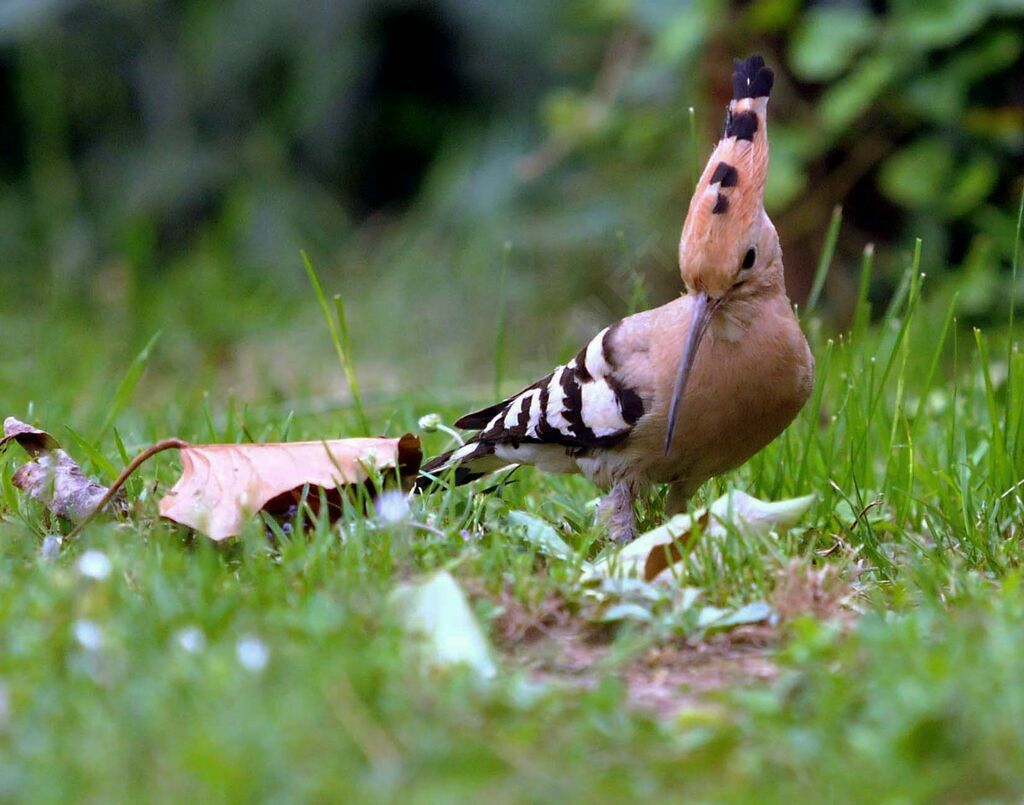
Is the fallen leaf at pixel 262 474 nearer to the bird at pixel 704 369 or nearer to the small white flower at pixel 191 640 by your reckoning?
the bird at pixel 704 369

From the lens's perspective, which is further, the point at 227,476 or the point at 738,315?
the point at 738,315

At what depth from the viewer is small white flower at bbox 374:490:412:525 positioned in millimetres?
2869

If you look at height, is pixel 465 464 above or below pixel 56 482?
below

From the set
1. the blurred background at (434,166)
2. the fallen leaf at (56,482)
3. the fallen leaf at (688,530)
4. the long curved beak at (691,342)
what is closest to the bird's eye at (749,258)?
the long curved beak at (691,342)

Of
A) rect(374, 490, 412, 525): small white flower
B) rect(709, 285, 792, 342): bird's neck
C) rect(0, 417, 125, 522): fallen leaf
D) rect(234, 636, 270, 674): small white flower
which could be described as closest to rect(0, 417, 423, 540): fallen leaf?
rect(0, 417, 125, 522): fallen leaf

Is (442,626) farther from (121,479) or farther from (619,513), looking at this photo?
(619,513)

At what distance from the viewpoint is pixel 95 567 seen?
2.48m

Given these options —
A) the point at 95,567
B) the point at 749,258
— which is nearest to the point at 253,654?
the point at 95,567

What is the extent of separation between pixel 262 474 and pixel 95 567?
629mm

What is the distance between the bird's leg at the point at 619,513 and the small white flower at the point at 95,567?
1.21 m

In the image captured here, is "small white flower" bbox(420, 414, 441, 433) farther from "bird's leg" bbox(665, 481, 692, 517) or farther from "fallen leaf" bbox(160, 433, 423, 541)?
"bird's leg" bbox(665, 481, 692, 517)

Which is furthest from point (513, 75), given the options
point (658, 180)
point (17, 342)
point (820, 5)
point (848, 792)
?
point (848, 792)

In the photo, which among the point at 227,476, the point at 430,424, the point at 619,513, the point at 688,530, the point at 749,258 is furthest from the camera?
the point at 430,424

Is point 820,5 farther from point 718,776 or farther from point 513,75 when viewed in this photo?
point 718,776
